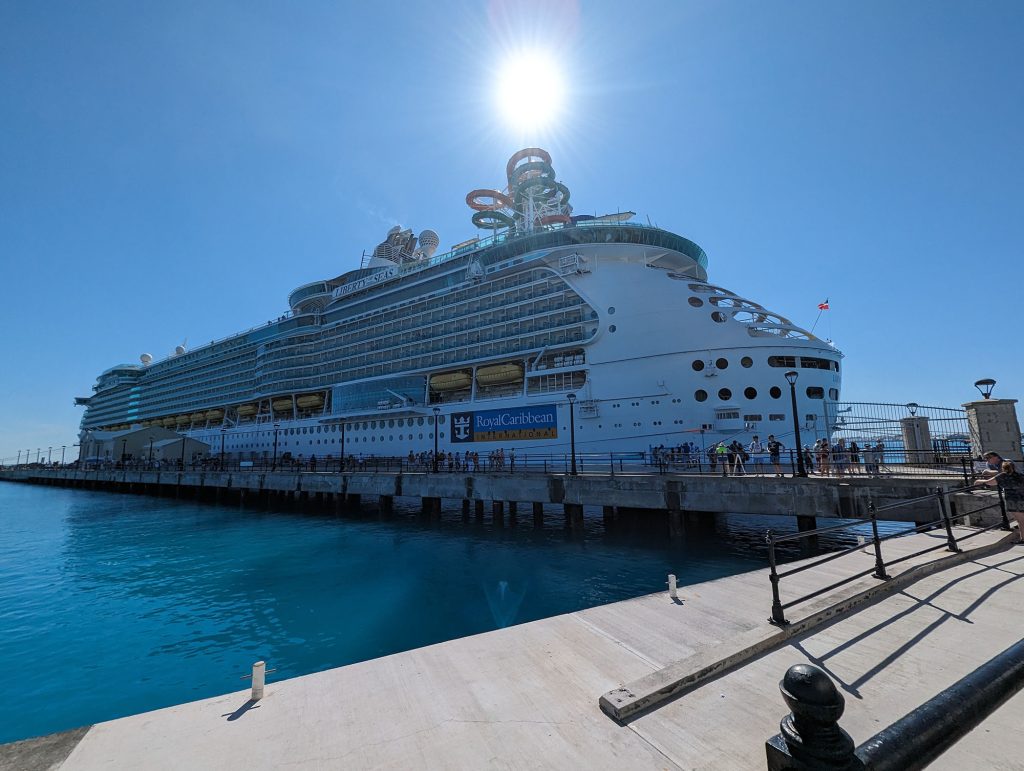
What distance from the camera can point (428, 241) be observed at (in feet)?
177

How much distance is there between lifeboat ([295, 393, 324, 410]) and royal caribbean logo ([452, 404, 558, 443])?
2307 cm

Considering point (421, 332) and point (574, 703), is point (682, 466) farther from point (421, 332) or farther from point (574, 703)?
point (421, 332)

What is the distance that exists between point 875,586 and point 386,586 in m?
11.4

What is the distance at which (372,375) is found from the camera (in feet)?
142

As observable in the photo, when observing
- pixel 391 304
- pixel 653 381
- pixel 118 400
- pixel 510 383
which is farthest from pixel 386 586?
pixel 118 400

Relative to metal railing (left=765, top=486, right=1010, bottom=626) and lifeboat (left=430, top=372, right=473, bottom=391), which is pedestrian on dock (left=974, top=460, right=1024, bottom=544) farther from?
lifeboat (left=430, top=372, right=473, bottom=391)

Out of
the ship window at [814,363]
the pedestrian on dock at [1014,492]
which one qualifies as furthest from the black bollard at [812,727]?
the ship window at [814,363]

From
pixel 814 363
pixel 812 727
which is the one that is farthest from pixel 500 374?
pixel 812 727

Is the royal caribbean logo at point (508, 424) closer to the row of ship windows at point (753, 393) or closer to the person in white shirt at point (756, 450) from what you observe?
the row of ship windows at point (753, 393)

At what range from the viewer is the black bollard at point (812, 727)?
1609 millimetres

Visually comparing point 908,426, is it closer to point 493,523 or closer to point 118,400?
point 493,523

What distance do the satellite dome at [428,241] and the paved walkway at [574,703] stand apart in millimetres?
52663

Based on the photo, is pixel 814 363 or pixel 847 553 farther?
pixel 814 363

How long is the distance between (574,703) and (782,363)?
24.2 meters
